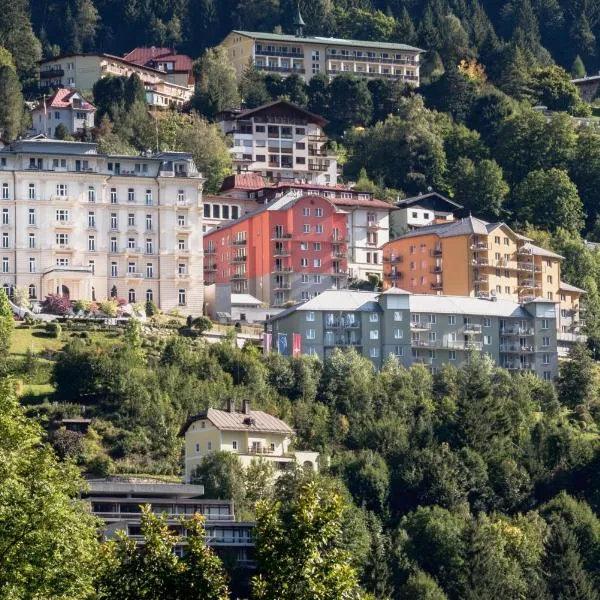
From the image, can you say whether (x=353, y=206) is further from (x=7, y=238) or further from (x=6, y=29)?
(x=6, y=29)

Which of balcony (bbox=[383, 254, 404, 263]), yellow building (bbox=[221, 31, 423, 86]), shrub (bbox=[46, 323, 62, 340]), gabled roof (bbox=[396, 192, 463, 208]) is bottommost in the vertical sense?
shrub (bbox=[46, 323, 62, 340])

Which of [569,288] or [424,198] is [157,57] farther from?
[569,288]

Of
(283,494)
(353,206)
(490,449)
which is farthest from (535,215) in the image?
(283,494)

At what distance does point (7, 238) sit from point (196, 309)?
11077mm

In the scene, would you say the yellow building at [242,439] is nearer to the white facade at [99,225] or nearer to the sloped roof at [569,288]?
the white facade at [99,225]

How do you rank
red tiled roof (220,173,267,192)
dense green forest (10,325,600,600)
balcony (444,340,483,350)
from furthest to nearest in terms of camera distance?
red tiled roof (220,173,267,192) → balcony (444,340,483,350) → dense green forest (10,325,600,600)

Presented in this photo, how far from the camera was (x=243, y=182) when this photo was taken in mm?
139375

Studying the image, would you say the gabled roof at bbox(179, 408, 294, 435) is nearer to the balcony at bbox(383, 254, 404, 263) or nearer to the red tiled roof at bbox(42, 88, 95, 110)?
the balcony at bbox(383, 254, 404, 263)

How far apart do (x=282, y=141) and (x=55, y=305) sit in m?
44.9

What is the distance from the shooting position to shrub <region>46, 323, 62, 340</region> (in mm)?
105812

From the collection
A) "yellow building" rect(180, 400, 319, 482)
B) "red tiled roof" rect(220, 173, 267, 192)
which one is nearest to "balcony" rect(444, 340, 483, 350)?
"yellow building" rect(180, 400, 319, 482)

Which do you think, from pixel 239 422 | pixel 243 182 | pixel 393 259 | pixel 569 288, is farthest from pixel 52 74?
pixel 239 422

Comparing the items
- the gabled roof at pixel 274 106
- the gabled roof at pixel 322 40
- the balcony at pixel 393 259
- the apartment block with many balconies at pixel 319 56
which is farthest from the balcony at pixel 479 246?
the gabled roof at pixel 322 40

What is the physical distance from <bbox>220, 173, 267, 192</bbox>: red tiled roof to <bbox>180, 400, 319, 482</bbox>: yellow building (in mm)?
43827
